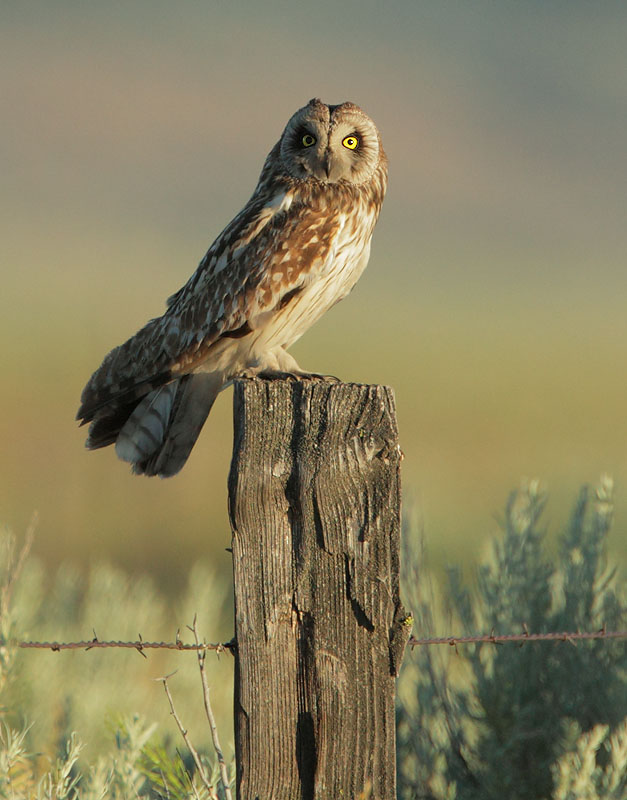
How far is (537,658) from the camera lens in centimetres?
381

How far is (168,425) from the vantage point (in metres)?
3.92

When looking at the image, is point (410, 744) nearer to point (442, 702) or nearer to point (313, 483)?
point (442, 702)

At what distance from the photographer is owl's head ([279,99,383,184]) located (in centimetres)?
377

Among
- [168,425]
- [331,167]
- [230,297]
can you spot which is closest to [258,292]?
[230,297]

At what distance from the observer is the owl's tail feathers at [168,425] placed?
384cm

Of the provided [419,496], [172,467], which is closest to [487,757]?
[419,496]

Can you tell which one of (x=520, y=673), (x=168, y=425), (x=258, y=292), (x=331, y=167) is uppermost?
(x=331, y=167)

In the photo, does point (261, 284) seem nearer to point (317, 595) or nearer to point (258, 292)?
point (258, 292)

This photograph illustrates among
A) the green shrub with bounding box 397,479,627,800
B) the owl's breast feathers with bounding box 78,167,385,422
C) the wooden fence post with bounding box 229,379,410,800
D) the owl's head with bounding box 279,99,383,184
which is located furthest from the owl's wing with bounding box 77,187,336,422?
the wooden fence post with bounding box 229,379,410,800

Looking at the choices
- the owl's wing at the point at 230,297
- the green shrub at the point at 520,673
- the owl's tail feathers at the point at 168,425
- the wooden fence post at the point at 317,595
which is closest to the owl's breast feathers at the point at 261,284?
the owl's wing at the point at 230,297

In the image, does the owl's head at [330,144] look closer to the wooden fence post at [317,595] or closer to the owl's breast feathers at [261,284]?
the owl's breast feathers at [261,284]

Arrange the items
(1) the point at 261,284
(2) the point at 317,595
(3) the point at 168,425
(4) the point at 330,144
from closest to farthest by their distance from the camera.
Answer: (2) the point at 317,595, (1) the point at 261,284, (4) the point at 330,144, (3) the point at 168,425

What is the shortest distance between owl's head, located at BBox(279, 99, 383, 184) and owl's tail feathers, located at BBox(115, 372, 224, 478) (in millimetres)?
908

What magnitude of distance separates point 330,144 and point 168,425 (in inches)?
50.6
